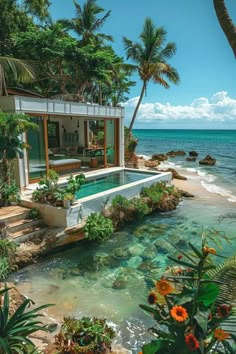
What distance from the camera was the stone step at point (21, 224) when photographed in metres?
7.20

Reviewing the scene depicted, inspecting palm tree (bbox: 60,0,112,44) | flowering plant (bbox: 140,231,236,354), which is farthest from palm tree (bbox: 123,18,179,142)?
flowering plant (bbox: 140,231,236,354)

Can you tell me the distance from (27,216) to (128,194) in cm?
393

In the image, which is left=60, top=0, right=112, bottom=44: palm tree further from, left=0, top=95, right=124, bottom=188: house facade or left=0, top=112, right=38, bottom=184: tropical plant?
left=0, top=112, right=38, bottom=184: tropical plant

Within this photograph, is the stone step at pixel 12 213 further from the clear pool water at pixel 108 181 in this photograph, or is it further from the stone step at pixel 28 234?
the clear pool water at pixel 108 181

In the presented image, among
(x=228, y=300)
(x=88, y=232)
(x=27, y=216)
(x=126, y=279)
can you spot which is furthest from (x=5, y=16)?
(x=228, y=300)

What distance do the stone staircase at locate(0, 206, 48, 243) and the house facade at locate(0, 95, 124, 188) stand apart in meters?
2.04

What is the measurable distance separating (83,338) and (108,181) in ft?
26.6

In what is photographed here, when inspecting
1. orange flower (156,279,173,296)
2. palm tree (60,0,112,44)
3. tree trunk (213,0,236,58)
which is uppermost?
palm tree (60,0,112,44)

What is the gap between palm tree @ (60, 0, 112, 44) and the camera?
1828 centimetres

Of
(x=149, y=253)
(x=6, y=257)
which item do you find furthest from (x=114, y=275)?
(x=6, y=257)

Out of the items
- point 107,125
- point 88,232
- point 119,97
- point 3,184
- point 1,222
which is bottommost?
point 88,232

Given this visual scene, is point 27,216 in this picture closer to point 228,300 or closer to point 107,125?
point 228,300

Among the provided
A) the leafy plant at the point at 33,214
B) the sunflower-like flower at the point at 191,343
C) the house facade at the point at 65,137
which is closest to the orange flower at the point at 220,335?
the sunflower-like flower at the point at 191,343

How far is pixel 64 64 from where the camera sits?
16.6 metres
